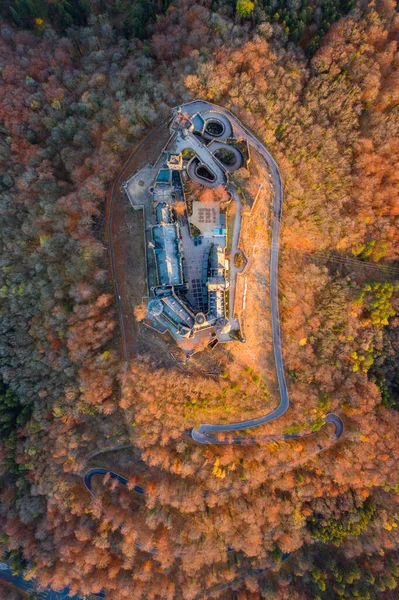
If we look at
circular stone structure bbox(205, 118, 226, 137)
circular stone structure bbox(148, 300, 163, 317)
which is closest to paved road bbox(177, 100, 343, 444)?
circular stone structure bbox(205, 118, 226, 137)

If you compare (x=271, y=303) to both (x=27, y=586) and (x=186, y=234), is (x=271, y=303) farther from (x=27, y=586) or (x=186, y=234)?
(x=27, y=586)

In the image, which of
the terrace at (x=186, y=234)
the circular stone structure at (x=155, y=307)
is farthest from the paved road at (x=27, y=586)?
the circular stone structure at (x=155, y=307)

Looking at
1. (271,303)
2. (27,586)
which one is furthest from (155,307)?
(27,586)

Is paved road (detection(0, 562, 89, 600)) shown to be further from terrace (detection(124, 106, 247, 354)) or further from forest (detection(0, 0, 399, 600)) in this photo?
terrace (detection(124, 106, 247, 354))

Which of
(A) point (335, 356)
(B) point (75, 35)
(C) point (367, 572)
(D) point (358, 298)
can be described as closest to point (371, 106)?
(D) point (358, 298)

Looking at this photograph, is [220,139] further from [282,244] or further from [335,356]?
[335,356]
